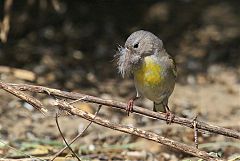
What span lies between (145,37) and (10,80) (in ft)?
7.94

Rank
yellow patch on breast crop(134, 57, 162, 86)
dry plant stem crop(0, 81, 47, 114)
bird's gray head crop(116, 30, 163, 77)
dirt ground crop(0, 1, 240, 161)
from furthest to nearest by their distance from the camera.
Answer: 1. dirt ground crop(0, 1, 240, 161)
2. yellow patch on breast crop(134, 57, 162, 86)
3. bird's gray head crop(116, 30, 163, 77)
4. dry plant stem crop(0, 81, 47, 114)

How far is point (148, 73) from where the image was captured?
385 cm

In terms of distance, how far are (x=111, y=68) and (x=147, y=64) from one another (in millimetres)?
2792

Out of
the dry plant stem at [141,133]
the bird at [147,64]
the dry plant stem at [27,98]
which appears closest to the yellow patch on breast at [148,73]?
the bird at [147,64]

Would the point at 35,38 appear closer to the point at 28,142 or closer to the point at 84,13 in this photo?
the point at 84,13

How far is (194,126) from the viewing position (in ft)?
10.7

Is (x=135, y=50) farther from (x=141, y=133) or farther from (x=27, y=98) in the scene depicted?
(x=27, y=98)

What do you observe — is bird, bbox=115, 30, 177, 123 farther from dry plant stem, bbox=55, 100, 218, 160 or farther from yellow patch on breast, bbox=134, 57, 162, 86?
dry plant stem, bbox=55, 100, 218, 160

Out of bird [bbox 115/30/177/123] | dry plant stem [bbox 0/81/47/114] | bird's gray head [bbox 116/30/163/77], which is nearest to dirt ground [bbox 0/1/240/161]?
bird [bbox 115/30/177/123]

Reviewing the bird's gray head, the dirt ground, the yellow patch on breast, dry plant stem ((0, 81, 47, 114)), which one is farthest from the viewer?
the dirt ground

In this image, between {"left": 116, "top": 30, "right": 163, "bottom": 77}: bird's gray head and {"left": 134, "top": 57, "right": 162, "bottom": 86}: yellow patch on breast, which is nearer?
{"left": 116, "top": 30, "right": 163, "bottom": 77}: bird's gray head

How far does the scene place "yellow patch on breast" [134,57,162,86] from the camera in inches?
151

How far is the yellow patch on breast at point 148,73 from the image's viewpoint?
3844 mm

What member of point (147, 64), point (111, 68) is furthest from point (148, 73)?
point (111, 68)
